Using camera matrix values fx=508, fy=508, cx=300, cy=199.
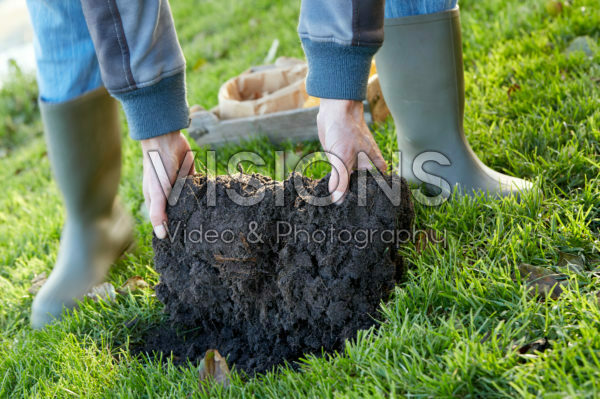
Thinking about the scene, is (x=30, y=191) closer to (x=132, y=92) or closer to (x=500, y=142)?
(x=132, y=92)

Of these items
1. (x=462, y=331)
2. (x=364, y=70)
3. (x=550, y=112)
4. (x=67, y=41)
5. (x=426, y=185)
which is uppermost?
(x=67, y=41)

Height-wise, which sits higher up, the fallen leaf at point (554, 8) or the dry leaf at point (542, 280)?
the fallen leaf at point (554, 8)

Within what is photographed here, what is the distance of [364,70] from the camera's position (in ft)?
4.80

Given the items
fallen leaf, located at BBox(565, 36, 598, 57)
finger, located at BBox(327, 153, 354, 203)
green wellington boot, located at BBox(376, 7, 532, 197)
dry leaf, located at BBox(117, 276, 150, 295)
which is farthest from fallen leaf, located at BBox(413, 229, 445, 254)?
fallen leaf, located at BBox(565, 36, 598, 57)

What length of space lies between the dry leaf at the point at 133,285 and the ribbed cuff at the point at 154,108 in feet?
Result: 2.16

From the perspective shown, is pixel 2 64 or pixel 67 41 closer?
pixel 67 41

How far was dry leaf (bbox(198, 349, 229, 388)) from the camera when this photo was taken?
151 cm

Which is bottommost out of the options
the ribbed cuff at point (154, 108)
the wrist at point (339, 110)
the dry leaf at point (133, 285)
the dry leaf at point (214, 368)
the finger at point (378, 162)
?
the dry leaf at point (214, 368)

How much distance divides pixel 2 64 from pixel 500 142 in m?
6.05

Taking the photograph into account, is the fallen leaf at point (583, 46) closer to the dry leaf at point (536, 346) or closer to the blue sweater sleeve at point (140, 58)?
the dry leaf at point (536, 346)

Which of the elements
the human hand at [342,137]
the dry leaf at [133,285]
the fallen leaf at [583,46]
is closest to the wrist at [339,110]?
the human hand at [342,137]

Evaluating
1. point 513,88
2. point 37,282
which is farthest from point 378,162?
point 37,282

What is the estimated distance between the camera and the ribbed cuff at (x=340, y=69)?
1.44 m

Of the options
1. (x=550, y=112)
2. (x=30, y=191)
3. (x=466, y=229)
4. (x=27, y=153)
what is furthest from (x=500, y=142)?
(x=27, y=153)
